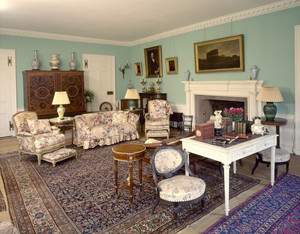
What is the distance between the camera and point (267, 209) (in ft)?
10.2

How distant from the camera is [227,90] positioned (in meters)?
6.54

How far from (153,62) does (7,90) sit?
487 cm

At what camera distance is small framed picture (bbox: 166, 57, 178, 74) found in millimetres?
8025

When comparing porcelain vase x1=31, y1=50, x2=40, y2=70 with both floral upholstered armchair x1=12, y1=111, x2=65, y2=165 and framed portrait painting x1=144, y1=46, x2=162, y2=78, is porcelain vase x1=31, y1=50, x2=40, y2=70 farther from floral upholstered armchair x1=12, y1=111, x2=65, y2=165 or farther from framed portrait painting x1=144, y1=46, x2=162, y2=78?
framed portrait painting x1=144, y1=46, x2=162, y2=78

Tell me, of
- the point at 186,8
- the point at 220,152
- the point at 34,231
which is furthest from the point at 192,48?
the point at 34,231

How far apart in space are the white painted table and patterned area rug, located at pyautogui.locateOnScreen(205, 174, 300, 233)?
217mm

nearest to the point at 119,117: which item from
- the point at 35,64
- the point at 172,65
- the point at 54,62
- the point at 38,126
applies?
the point at 38,126

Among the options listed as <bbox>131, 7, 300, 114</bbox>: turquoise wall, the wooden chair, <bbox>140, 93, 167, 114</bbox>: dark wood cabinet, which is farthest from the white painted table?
the wooden chair

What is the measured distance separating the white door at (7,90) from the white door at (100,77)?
7.67 ft

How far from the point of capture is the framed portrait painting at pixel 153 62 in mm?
8672

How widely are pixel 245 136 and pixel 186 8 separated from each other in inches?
141

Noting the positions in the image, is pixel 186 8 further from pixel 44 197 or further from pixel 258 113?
pixel 44 197

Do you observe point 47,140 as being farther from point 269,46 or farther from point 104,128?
point 269,46

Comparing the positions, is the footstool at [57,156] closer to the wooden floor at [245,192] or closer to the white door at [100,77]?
the wooden floor at [245,192]
